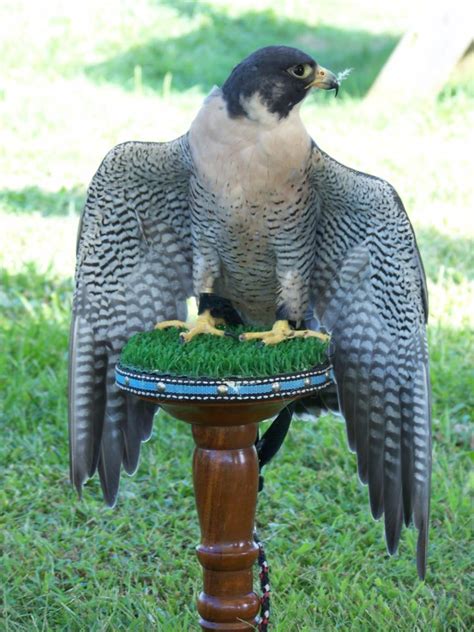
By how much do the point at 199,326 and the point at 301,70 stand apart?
2.40ft

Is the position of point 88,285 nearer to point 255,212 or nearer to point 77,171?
point 255,212

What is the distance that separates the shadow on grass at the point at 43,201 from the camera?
6.88m

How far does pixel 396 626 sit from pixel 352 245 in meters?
1.13

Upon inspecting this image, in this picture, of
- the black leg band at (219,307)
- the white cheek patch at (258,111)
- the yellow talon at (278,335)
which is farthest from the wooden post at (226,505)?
the white cheek patch at (258,111)

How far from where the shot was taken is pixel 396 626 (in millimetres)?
3115

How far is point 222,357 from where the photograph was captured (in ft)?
8.38

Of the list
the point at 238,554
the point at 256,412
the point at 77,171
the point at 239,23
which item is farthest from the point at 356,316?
the point at 239,23

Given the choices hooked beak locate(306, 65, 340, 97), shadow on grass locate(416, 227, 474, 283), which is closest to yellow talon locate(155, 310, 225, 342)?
hooked beak locate(306, 65, 340, 97)

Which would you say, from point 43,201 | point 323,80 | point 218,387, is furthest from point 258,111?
point 43,201

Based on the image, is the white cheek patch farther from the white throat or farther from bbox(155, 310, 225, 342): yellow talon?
bbox(155, 310, 225, 342): yellow talon

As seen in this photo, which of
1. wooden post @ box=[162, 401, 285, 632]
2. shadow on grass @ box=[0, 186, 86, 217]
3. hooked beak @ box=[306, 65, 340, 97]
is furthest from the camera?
shadow on grass @ box=[0, 186, 86, 217]

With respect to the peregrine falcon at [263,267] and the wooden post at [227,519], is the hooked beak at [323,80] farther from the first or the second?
the wooden post at [227,519]

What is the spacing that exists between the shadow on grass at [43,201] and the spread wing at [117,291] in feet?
12.4

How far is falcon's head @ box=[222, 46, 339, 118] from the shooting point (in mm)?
2639
